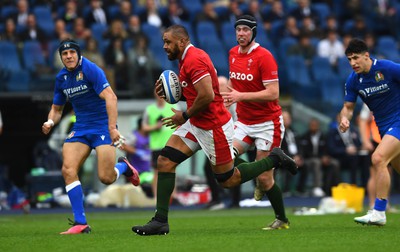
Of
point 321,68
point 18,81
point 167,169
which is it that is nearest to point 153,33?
point 18,81

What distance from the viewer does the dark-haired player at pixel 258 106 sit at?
11.5 m

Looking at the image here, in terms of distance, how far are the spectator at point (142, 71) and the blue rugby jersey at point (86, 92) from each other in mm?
8184

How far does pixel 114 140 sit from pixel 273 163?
5.82 feet

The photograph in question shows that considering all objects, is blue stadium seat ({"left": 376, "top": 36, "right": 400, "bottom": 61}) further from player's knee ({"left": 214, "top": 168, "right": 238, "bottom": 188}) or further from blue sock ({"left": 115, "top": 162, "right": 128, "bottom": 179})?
player's knee ({"left": 214, "top": 168, "right": 238, "bottom": 188})

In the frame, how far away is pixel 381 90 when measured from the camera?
38.5 feet

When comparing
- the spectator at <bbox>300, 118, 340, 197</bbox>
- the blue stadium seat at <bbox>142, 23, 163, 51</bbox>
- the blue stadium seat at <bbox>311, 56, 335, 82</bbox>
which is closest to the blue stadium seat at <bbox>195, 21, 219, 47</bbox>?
the blue stadium seat at <bbox>142, 23, 163, 51</bbox>

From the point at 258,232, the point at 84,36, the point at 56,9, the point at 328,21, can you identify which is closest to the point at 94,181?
the point at 84,36

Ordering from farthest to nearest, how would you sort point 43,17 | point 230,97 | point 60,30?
point 43,17
point 60,30
point 230,97

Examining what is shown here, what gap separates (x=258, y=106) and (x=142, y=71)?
8460mm

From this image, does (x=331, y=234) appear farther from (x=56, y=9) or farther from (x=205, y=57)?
(x=56, y=9)

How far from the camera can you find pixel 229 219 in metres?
14.2

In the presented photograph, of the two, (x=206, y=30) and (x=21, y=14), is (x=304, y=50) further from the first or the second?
(x=21, y=14)

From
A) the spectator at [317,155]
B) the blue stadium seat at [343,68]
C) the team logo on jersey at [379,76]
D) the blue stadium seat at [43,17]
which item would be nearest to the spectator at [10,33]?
the blue stadium seat at [43,17]

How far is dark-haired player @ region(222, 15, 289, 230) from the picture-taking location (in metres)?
11.5
